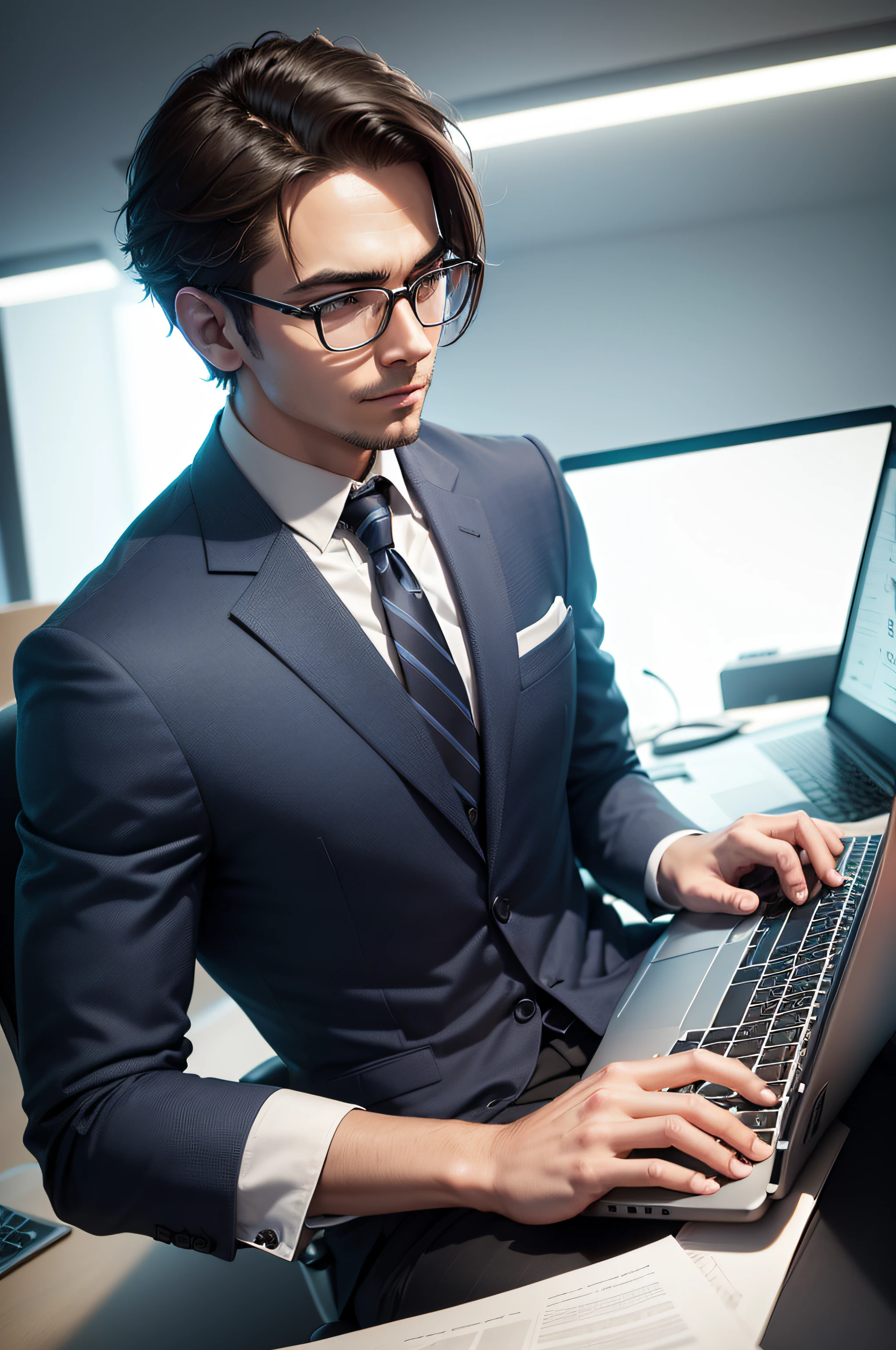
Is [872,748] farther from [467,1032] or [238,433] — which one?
[238,433]

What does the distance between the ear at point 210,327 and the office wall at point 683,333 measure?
5.73ft

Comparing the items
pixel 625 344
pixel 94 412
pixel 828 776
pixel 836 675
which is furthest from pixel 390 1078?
pixel 94 412

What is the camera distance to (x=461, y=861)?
824 mm

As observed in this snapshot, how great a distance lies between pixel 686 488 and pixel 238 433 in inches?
37.0

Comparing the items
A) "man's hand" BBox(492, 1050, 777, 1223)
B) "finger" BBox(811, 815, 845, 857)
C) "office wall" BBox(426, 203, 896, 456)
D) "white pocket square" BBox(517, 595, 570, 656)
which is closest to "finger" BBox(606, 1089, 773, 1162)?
"man's hand" BBox(492, 1050, 777, 1223)

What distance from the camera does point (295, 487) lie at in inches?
32.9

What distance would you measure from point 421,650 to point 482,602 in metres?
0.10

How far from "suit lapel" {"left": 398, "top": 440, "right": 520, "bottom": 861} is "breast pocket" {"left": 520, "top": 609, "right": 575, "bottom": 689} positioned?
0.01 m

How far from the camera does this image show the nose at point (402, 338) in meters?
0.78

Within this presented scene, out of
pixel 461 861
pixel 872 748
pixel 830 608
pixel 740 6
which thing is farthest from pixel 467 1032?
pixel 740 6

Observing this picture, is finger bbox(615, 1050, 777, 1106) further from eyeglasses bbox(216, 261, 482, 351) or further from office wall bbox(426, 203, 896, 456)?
office wall bbox(426, 203, 896, 456)

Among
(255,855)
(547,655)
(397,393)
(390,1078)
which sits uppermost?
(397,393)

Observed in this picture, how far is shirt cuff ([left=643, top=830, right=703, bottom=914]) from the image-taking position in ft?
3.17

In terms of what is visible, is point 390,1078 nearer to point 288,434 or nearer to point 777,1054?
point 777,1054
